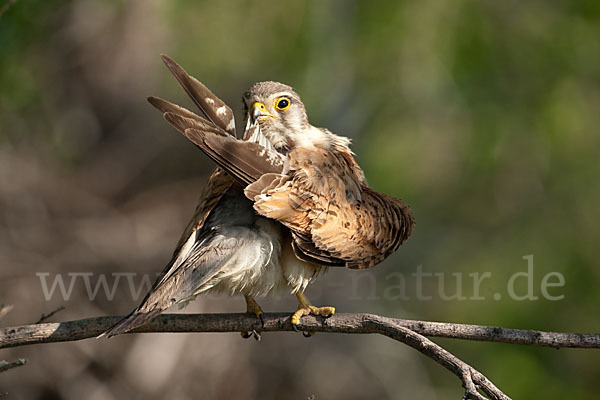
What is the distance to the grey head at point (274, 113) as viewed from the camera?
143 inches

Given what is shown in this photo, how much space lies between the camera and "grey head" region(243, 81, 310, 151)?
3625mm

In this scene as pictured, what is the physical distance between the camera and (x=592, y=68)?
824 cm

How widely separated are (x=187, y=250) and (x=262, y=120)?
1000mm

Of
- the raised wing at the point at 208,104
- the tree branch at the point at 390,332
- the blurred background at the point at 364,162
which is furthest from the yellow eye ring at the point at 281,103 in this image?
the blurred background at the point at 364,162

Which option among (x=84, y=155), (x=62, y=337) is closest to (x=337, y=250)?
(x=62, y=337)

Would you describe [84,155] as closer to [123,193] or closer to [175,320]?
[123,193]

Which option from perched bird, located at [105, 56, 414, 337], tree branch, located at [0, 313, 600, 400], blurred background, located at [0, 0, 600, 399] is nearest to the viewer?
tree branch, located at [0, 313, 600, 400]

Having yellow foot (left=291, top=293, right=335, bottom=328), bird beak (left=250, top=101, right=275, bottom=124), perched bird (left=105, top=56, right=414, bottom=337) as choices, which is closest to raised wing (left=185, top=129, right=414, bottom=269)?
perched bird (left=105, top=56, right=414, bottom=337)

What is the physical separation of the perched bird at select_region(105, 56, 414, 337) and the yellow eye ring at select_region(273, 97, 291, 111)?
0.15 meters

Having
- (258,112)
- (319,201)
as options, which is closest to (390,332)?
(319,201)

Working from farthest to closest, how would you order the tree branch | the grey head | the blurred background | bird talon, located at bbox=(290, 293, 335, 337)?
the blurred background, the grey head, bird talon, located at bbox=(290, 293, 335, 337), the tree branch

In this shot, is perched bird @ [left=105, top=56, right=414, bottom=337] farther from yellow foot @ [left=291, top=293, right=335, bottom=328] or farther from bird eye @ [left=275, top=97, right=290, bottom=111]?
bird eye @ [left=275, top=97, right=290, bottom=111]

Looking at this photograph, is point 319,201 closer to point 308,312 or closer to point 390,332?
point 308,312

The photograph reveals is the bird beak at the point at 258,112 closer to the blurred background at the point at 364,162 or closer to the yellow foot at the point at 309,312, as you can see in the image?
the yellow foot at the point at 309,312
